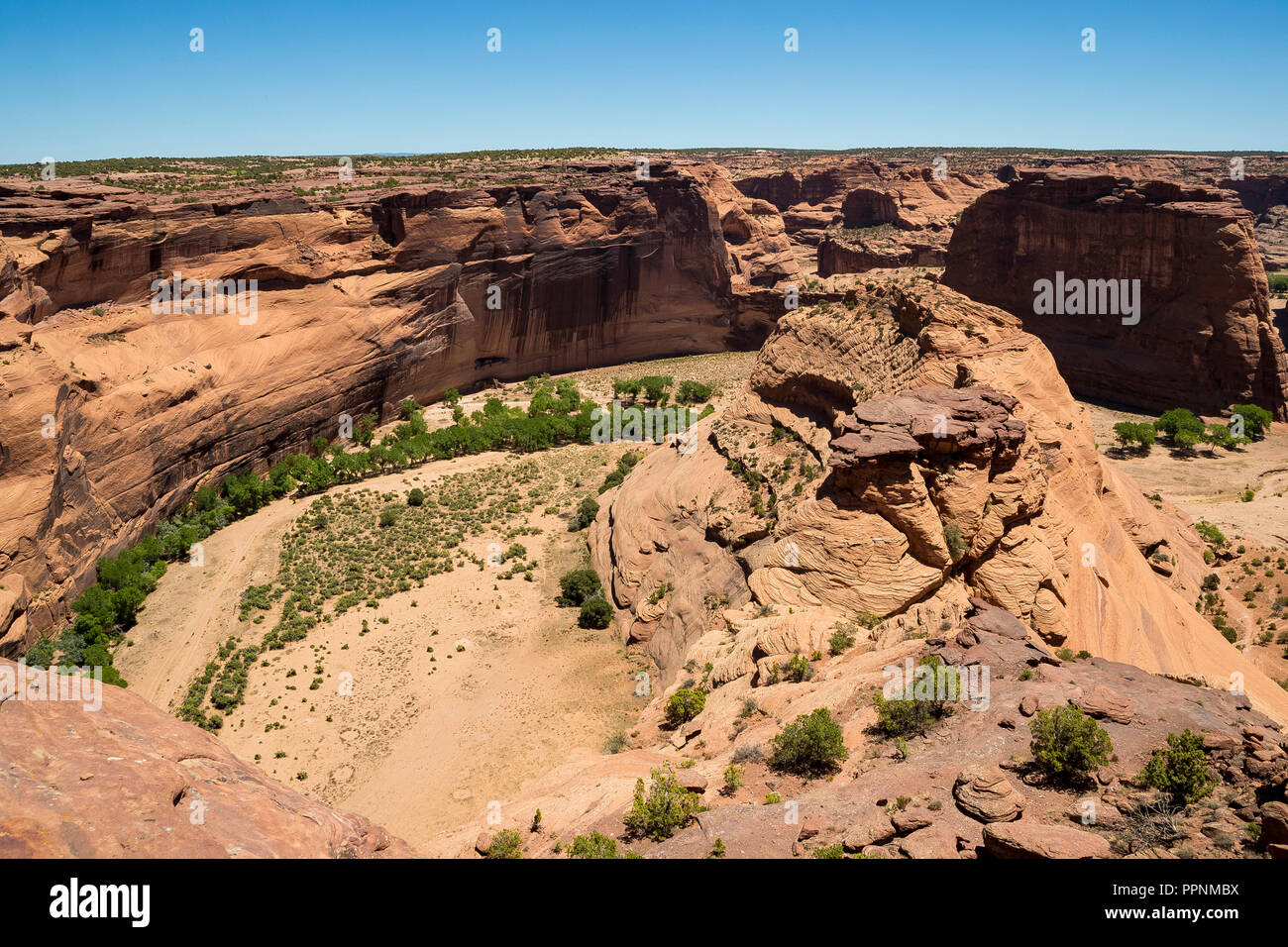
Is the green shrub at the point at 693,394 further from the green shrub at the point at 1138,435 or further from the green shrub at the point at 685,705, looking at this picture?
the green shrub at the point at 685,705

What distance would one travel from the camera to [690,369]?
6394 cm

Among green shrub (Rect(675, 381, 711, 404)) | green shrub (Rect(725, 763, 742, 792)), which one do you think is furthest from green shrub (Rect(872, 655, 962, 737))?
A: green shrub (Rect(675, 381, 711, 404))

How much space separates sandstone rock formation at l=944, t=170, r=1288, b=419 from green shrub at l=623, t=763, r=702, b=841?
2277 inches

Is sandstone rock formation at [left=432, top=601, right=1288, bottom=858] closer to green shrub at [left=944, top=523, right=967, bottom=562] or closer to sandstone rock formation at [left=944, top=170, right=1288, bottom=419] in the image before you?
green shrub at [left=944, top=523, right=967, bottom=562]

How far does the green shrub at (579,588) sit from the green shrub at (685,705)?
10.4 m

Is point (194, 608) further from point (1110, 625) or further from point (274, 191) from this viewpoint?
point (1110, 625)

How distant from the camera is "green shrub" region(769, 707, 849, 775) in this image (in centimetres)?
1474

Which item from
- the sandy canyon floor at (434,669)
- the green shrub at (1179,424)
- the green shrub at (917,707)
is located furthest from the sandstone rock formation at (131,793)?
the green shrub at (1179,424)

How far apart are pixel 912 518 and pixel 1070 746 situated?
9.58 meters

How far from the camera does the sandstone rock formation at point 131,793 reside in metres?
9.04

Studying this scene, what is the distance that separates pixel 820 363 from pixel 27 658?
29.9 meters

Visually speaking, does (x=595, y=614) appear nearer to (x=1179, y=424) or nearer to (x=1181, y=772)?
(x=1181, y=772)

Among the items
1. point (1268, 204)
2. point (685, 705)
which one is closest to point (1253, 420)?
point (685, 705)

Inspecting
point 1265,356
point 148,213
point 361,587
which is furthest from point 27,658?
point 1265,356
